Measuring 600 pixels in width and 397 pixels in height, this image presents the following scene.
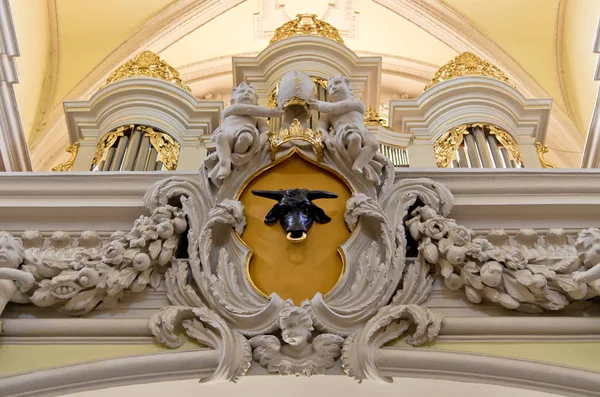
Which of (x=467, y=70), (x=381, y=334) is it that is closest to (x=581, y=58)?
(x=467, y=70)

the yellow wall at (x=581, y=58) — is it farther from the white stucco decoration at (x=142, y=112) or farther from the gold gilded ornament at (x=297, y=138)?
the gold gilded ornament at (x=297, y=138)

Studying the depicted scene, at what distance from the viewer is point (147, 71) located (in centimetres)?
869

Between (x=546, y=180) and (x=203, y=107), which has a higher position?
(x=203, y=107)

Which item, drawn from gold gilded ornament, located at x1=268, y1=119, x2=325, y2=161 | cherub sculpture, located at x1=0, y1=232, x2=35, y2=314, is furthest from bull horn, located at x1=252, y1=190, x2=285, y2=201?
cherub sculpture, located at x1=0, y1=232, x2=35, y2=314

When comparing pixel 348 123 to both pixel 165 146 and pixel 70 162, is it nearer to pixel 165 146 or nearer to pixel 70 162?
pixel 165 146

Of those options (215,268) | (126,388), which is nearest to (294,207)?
(215,268)

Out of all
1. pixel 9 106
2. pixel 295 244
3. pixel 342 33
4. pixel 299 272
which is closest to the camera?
pixel 299 272

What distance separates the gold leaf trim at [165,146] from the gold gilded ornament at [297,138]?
2.67m

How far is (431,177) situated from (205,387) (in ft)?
6.14

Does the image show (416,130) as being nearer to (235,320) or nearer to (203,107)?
(203,107)

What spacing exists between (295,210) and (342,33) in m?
8.72

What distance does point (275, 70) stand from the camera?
8602 millimetres

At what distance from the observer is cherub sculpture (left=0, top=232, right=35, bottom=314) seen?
12.8ft

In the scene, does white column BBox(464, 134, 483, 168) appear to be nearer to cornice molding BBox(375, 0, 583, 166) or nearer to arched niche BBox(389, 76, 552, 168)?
arched niche BBox(389, 76, 552, 168)
